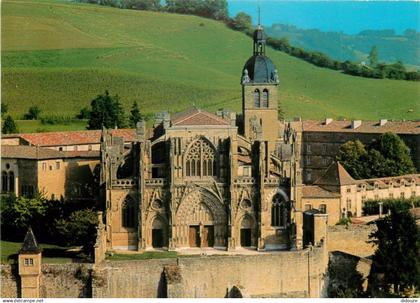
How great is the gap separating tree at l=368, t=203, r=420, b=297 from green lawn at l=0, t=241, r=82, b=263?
15309 millimetres

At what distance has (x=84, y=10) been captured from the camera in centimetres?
12725

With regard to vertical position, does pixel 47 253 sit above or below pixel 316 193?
below

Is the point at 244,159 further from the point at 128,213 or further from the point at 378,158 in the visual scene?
the point at 378,158

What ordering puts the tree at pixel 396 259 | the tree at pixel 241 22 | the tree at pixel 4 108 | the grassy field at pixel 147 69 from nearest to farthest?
1. the tree at pixel 396 259
2. the tree at pixel 4 108
3. the grassy field at pixel 147 69
4. the tree at pixel 241 22

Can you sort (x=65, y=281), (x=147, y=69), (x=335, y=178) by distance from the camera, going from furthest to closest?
(x=147, y=69) → (x=335, y=178) → (x=65, y=281)

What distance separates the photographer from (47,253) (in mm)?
62344

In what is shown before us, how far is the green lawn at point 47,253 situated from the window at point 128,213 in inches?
155

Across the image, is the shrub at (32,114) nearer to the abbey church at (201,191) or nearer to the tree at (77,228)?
the abbey church at (201,191)

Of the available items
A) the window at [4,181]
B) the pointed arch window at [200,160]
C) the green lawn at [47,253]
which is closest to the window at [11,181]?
the window at [4,181]

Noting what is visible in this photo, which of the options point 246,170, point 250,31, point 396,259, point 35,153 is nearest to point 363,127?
point 250,31

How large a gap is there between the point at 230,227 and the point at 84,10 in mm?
65127

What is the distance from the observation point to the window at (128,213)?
66.6 meters

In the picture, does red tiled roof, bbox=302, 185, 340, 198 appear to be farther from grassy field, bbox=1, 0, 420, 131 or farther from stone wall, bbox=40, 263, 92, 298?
grassy field, bbox=1, 0, 420, 131

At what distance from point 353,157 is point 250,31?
44901 mm
